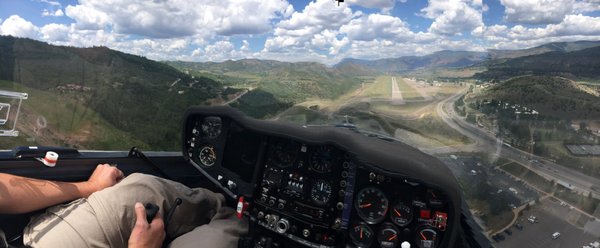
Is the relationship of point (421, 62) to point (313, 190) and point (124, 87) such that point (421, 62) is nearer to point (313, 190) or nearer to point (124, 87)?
point (313, 190)

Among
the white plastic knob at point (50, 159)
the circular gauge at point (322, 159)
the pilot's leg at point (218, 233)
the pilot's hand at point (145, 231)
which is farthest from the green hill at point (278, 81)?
the white plastic knob at point (50, 159)

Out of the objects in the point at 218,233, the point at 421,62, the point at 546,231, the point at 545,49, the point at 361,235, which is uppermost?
the point at 545,49

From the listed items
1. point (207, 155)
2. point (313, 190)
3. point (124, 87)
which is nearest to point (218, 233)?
point (313, 190)

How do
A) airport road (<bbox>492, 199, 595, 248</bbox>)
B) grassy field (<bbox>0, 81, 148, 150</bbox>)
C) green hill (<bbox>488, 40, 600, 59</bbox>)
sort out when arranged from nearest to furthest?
airport road (<bbox>492, 199, 595, 248</bbox>)
green hill (<bbox>488, 40, 600, 59</bbox>)
grassy field (<bbox>0, 81, 148, 150</bbox>)

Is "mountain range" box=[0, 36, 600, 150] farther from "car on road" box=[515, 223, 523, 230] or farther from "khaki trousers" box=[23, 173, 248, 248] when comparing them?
"car on road" box=[515, 223, 523, 230]

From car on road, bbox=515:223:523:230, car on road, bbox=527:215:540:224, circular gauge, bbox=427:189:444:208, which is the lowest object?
car on road, bbox=515:223:523:230

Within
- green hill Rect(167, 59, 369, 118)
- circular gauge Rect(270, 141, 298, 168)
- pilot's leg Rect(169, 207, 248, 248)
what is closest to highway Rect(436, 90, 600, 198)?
green hill Rect(167, 59, 369, 118)

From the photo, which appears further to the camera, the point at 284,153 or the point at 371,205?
the point at 284,153

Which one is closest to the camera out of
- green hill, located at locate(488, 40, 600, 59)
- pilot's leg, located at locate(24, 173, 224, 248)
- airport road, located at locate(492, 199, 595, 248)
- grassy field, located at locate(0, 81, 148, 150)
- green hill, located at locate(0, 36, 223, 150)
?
pilot's leg, located at locate(24, 173, 224, 248)
